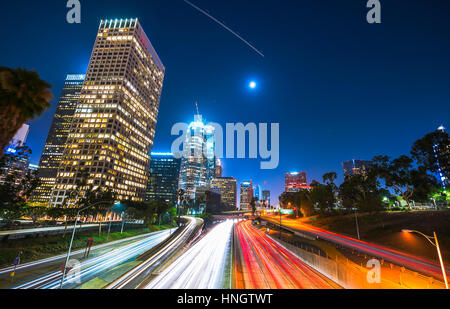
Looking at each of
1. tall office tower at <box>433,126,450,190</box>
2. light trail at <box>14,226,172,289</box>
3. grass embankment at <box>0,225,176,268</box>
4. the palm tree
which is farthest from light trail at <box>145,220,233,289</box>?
tall office tower at <box>433,126,450,190</box>

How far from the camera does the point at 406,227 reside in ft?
145

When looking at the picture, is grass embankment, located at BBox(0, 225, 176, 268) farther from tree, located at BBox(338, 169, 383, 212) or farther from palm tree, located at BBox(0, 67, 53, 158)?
tree, located at BBox(338, 169, 383, 212)

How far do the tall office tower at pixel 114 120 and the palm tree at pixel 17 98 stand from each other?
106403 mm

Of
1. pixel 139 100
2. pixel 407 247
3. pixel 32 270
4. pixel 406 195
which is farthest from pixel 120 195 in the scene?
pixel 406 195

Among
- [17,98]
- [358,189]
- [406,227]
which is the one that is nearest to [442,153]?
[358,189]

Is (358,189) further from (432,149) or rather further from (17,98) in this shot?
(17,98)

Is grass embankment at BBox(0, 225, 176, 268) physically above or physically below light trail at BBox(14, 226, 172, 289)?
above

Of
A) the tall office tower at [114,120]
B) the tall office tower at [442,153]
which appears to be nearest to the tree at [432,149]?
the tall office tower at [442,153]

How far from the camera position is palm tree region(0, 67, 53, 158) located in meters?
10.9

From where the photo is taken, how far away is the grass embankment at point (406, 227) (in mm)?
33750

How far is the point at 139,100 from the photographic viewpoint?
154250mm

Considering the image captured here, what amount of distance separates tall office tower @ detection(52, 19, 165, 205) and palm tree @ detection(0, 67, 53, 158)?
106 metres

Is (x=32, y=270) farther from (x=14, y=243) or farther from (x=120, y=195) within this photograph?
(x=120, y=195)

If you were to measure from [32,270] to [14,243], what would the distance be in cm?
1095
